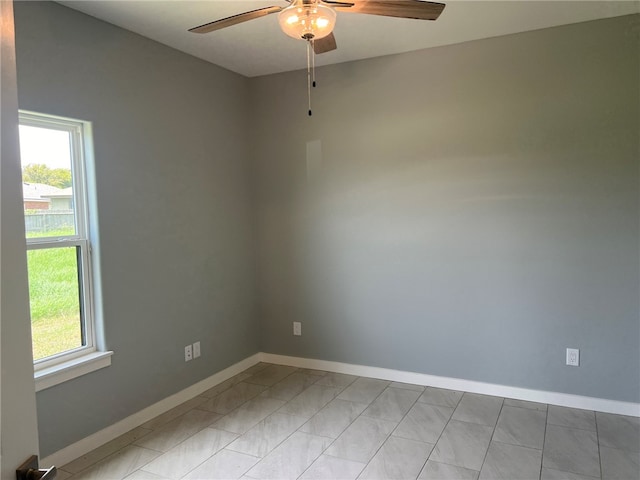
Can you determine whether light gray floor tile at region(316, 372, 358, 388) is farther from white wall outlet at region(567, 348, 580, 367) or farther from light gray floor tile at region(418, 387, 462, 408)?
white wall outlet at region(567, 348, 580, 367)

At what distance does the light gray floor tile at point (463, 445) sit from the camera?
96.1 inches

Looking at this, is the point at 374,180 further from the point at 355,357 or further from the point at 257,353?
the point at 257,353

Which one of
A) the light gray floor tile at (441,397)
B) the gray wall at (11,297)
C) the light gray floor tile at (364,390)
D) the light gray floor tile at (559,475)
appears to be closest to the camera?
the gray wall at (11,297)

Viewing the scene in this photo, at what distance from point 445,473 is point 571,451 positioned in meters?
0.79

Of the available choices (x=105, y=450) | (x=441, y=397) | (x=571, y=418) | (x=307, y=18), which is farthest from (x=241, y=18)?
(x=571, y=418)

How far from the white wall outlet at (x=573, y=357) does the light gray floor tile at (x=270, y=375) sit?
2.15 m

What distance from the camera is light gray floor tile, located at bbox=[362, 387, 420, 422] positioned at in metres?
3.01

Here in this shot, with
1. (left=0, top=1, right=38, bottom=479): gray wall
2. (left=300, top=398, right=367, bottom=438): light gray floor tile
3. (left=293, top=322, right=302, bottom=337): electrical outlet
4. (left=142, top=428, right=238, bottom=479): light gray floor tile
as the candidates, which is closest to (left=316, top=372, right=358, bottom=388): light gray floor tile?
(left=300, top=398, right=367, bottom=438): light gray floor tile

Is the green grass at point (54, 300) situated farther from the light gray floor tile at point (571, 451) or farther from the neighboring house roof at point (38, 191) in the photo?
the light gray floor tile at point (571, 451)

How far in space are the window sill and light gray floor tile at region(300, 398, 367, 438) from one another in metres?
1.31

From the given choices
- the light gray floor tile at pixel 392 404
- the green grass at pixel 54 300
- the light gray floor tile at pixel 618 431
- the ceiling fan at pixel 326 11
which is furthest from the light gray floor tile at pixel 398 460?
the ceiling fan at pixel 326 11

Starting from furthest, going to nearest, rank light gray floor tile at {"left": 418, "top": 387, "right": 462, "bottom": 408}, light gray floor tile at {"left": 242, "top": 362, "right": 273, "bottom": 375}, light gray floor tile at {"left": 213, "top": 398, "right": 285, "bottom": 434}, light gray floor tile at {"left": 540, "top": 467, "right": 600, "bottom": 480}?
light gray floor tile at {"left": 242, "top": 362, "right": 273, "bottom": 375} → light gray floor tile at {"left": 418, "top": 387, "right": 462, "bottom": 408} → light gray floor tile at {"left": 213, "top": 398, "right": 285, "bottom": 434} → light gray floor tile at {"left": 540, "top": 467, "right": 600, "bottom": 480}

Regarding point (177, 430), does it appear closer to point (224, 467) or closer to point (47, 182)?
point (224, 467)

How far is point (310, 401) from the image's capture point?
3.25 m
